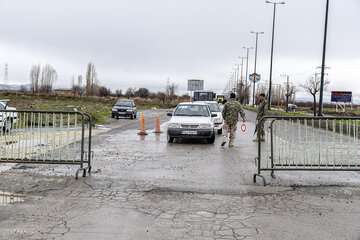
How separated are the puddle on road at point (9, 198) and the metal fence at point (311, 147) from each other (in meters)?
4.67

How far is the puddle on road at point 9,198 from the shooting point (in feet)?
23.6

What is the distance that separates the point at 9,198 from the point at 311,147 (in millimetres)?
6016

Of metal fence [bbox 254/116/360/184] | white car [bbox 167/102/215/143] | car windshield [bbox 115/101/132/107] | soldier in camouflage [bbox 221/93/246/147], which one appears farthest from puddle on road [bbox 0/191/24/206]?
car windshield [bbox 115/101/132/107]

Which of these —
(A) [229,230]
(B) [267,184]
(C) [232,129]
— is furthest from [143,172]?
(C) [232,129]

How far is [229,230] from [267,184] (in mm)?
3270

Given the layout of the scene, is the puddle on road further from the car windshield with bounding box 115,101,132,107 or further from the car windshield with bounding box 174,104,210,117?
the car windshield with bounding box 115,101,132,107

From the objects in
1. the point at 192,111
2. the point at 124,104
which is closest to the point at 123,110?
the point at 124,104

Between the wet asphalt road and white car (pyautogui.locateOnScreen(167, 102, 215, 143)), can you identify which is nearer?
the wet asphalt road

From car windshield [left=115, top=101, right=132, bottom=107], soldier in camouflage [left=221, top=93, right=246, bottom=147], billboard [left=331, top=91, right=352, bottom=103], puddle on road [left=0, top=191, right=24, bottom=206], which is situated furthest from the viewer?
billboard [left=331, top=91, right=352, bottom=103]

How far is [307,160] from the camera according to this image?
9.72 m

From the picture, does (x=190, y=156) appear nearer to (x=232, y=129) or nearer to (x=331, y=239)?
(x=232, y=129)

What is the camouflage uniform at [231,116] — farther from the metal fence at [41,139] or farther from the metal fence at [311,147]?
the metal fence at [41,139]

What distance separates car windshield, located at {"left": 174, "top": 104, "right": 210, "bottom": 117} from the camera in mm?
18609

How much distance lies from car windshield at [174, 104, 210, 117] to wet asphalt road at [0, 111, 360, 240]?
24.0 ft
